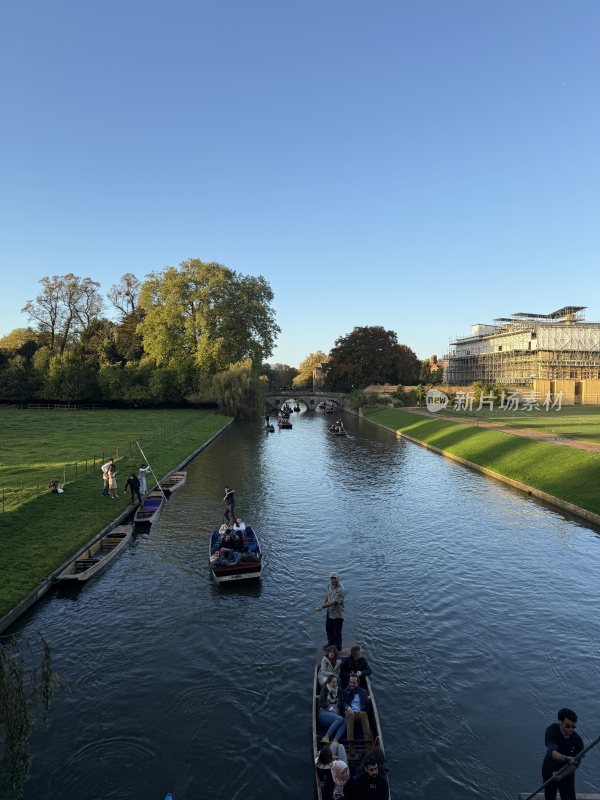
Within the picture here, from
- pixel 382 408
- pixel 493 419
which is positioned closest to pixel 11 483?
pixel 493 419

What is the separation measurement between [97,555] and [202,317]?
73145 millimetres

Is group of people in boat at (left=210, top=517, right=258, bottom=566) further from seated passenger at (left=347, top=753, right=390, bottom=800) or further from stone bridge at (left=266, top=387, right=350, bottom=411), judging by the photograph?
stone bridge at (left=266, top=387, right=350, bottom=411)

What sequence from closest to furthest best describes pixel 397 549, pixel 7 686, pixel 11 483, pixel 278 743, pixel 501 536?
1. pixel 7 686
2. pixel 278 743
3. pixel 397 549
4. pixel 501 536
5. pixel 11 483

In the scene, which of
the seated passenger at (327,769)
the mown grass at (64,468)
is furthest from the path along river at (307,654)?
the mown grass at (64,468)

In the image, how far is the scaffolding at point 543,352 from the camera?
120 m

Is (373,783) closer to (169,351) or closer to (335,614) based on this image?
(335,614)

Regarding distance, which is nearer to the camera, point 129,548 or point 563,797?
point 563,797

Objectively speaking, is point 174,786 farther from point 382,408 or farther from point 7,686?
point 382,408

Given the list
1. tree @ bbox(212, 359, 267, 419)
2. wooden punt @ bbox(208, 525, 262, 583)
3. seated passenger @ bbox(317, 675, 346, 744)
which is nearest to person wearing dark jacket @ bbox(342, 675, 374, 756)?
seated passenger @ bbox(317, 675, 346, 744)

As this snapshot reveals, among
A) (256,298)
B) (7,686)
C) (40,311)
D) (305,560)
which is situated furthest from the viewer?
(40,311)

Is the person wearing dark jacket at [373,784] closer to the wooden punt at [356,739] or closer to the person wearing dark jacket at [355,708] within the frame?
the wooden punt at [356,739]

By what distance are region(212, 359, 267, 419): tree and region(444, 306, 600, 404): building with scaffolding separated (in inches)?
2629

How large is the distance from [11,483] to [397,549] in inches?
954

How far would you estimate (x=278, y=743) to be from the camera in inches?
466
